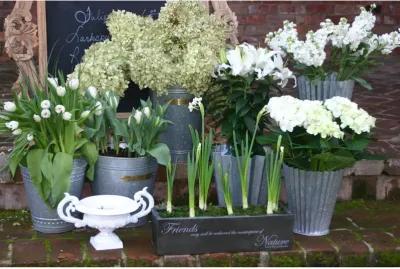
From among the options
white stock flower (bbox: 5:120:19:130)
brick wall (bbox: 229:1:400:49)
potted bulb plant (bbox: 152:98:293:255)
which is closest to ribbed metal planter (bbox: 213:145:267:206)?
potted bulb plant (bbox: 152:98:293:255)

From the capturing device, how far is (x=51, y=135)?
11.4ft

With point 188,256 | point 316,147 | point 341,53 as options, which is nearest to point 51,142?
point 188,256

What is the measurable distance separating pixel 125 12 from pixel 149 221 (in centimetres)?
127

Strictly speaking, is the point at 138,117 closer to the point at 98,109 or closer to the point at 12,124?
the point at 98,109

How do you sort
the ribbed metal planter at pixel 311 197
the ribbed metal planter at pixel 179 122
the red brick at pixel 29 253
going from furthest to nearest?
the ribbed metal planter at pixel 179 122
the ribbed metal planter at pixel 311 197
the red brick at pixel 29 253

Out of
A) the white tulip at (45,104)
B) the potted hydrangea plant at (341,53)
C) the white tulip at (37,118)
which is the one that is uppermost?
the potted hydrangea plant at (341,53)

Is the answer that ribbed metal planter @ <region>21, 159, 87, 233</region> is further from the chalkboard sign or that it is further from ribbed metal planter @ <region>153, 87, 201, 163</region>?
the chalkboard sign

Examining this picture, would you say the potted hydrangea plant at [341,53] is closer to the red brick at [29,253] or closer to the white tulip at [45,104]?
the white tulip at [45,104]

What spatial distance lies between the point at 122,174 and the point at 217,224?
1.91 feet

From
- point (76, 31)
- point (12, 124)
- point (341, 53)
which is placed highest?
point (76, 31)

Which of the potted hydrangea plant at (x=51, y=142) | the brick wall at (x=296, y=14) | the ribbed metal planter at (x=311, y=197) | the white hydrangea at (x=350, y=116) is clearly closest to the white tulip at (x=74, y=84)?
the potted hydrangea plant at (x=51, y=142)

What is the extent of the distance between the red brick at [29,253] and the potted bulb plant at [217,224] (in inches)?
20.4

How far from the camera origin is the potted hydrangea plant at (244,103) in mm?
3637

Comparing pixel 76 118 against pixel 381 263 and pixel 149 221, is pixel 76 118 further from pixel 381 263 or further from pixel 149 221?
pixel 381 263
